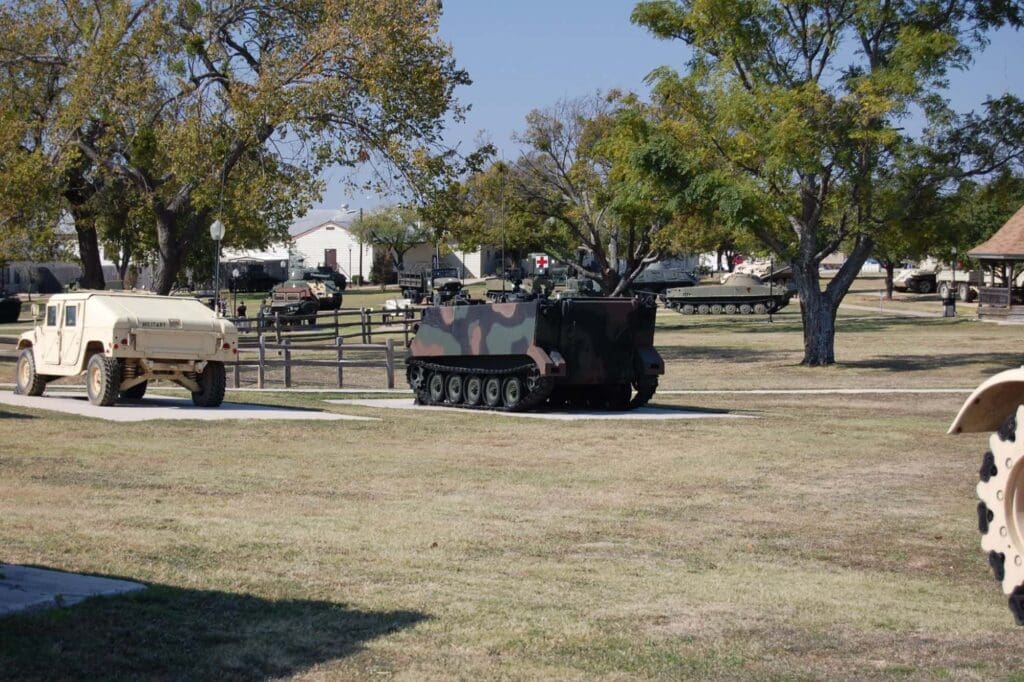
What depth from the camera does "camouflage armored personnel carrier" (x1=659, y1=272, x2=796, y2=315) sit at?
6756 cm

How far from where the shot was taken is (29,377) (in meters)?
22.7

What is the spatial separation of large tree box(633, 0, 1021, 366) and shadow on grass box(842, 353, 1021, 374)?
5.02 feet

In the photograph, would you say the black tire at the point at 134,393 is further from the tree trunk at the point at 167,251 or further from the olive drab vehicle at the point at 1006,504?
the olive drab vehicle at the point at 1006,504

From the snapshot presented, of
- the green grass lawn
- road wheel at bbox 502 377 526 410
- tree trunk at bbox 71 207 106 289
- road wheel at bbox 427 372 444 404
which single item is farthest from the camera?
tree trunk at bbox 71 207 106 289

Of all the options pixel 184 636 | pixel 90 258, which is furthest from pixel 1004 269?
pixel 184 636

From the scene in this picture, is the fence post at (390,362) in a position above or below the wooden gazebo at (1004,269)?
below

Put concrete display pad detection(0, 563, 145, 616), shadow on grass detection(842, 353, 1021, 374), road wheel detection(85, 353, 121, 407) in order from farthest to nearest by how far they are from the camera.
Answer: shadow on grass detection(842, 353, 1021, 374), road wheel detection(85, 353, 121, 407), concrete display pad detection(0, 563, 145, 616)

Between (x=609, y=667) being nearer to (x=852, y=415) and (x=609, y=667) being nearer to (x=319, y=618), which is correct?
(x=319, y=618)

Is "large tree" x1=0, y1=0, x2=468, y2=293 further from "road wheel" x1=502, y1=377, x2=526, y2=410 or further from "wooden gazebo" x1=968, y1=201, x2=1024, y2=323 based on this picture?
"wooden gazebo" x1=968, y1=201, x2=1024, y2=323

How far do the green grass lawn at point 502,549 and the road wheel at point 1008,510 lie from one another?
0.91 metres

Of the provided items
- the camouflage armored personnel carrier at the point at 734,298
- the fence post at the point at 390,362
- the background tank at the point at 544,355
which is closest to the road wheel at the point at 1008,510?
the background tank at the point at 544,355

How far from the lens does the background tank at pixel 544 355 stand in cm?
2223

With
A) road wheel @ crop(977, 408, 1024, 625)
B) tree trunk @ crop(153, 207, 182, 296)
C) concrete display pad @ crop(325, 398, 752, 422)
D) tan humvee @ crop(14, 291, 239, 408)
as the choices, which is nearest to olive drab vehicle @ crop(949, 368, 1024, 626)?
road wheel @ crop(977, 408, 1024, 625)

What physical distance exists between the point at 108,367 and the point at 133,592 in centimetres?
1309
